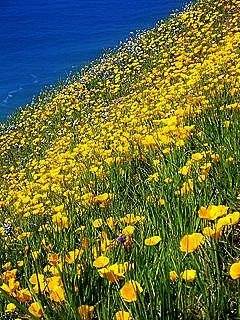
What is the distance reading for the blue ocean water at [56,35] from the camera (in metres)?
23.1

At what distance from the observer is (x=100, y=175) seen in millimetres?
4480

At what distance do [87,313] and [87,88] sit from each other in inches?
496

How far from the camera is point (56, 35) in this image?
3231 centimetres

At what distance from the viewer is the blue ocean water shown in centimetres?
2309

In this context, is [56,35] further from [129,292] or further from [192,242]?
[129,292]

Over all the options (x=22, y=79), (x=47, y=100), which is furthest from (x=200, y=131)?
(x=22, y=79)

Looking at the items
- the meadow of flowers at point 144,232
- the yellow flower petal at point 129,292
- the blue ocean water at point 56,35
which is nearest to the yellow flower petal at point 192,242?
the meadow of flowers at point 144,232

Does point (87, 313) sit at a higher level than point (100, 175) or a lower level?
lower

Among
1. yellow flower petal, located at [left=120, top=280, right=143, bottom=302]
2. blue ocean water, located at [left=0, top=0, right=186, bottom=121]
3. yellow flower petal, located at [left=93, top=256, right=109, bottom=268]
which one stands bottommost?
yellow flower petal, located at [left=120, top=280, right=143, bottom=302]

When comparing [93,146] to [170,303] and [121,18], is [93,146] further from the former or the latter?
[121,18]

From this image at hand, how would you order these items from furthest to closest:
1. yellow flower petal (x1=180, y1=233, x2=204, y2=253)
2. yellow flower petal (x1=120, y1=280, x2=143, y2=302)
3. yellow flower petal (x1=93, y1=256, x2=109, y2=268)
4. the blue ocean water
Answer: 1. the blue ocean water
2. yellow flower petal (x1=93, y1=256, x2=109, y2=268)
3. yellow flower petal (x1=180, y1=233, x2=204, y2=253)
4. yellow flower petal (x1=120, y1=280, x2=143, y2=302)

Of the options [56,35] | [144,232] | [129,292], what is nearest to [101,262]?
[129,292]

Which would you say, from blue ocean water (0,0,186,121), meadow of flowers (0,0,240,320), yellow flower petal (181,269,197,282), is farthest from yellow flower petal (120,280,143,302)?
blue ocean water (0,0,186,121)

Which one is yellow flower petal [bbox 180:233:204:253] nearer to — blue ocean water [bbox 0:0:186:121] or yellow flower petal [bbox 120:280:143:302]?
yellow flower petal [bbox 120:280:143:302]
